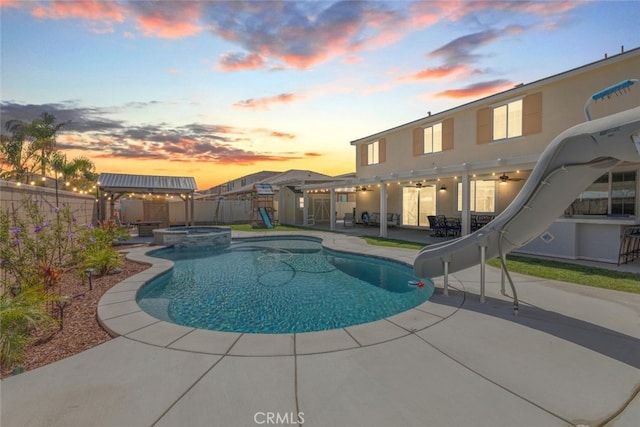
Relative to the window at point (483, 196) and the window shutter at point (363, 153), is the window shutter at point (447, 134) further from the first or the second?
the window shutter at point (363, 153)

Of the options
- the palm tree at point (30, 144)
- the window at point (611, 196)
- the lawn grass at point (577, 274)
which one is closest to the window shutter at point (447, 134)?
Result: the window at point (611, 196)

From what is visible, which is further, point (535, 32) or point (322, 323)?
point (535, 32)

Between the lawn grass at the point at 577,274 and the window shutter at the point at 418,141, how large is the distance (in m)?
8.30

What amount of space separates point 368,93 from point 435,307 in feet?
33.3

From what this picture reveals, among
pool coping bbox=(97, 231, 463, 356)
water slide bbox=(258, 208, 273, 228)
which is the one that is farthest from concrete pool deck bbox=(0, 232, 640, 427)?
water slide bbox=(258, 208, 273, 228)

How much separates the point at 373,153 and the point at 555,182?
1452 centimetres

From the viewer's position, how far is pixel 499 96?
1155cm

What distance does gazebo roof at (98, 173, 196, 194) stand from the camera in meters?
15.1

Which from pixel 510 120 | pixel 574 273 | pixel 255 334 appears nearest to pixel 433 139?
pixel 510 120

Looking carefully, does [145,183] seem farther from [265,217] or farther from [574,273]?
[574,273]

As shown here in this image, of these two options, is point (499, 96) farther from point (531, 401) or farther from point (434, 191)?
point (531, 401)

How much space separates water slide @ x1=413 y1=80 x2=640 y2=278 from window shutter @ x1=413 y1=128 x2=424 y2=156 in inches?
424

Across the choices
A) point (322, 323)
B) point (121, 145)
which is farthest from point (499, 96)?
point (121, 145)

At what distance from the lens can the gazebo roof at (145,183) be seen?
1512 centimetres
